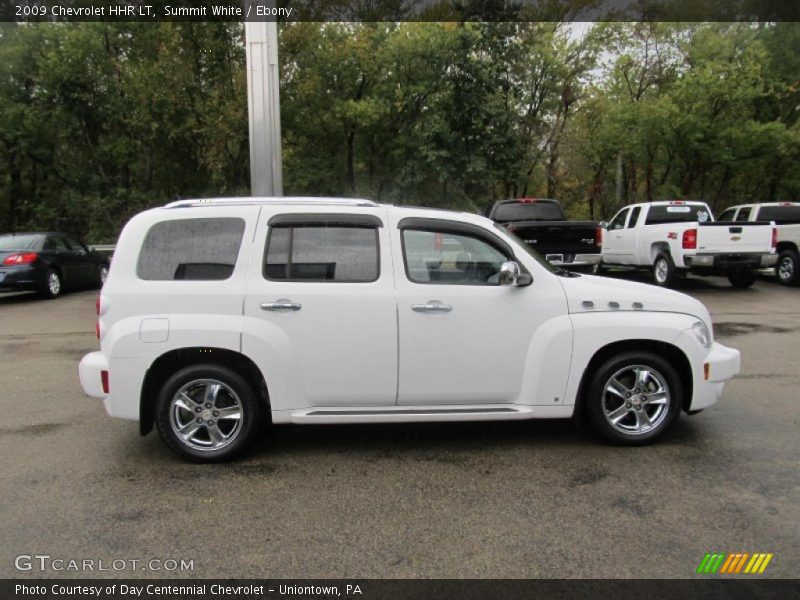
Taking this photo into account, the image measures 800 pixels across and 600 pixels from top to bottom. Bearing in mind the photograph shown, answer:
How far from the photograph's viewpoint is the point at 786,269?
14578 mm

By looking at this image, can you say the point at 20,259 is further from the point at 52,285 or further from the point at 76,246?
the point at 76,246

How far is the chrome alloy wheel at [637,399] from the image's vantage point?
14.7ft

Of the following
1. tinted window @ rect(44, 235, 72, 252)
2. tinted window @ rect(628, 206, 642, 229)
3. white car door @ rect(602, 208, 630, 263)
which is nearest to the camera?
tinted window @ rect(44, 235, 72, 252)

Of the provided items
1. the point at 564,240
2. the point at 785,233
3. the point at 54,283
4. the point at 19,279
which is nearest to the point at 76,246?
the point at 54,283

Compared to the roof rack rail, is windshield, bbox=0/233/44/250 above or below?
below

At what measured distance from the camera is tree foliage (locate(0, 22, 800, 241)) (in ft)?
75.3

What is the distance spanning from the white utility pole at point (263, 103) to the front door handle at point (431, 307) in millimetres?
7077

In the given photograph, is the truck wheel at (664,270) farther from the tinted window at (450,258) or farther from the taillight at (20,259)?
the taillight at (20,259)

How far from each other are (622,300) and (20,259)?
13372 mm

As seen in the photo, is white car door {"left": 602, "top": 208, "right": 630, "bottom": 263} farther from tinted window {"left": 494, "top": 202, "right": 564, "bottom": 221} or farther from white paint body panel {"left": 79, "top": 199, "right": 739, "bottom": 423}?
white paint body panel {"left": 79, "top": 199, "right": 739, "bottom": 423}

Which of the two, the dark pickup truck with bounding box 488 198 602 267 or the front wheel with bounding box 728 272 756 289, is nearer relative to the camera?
the dark pickup truck with bounding box 488 198 602 267
